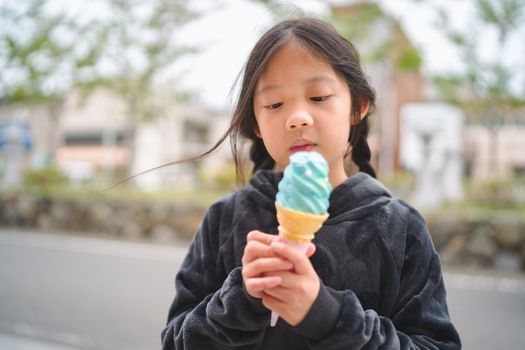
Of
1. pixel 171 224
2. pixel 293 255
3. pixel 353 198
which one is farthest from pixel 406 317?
pixel 171 224

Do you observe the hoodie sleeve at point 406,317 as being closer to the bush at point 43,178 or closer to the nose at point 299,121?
the nose at point 299,121

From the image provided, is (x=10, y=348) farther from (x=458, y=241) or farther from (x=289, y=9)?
(x=458, y=241)

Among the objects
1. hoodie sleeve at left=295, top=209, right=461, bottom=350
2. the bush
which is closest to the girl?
hoodie sleeve at left=295, top=209, right=461, bottom=350

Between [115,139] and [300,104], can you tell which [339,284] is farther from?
[115,139]

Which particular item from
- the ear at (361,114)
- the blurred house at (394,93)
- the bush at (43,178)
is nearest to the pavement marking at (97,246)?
the bush at (43,178)

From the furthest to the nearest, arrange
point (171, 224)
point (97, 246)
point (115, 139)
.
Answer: point (115, 139), point (171, 224), point (97, 246)

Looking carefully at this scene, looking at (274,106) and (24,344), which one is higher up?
(274,106)

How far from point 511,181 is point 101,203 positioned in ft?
32.4

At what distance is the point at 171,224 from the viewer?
959 cm

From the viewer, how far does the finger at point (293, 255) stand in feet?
2.55

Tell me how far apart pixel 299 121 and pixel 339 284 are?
386 mm

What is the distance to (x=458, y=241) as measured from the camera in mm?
7332

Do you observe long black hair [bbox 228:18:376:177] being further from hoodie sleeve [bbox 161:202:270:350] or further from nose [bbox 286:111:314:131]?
hoodie sleeve [bbox 161:202:270:350]

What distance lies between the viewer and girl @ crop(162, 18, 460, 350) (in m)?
0.90
